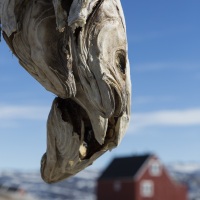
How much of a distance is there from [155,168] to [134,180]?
2.33 meters

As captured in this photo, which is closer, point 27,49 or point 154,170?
point 27,49

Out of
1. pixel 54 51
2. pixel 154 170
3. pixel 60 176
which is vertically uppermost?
pixel 54 51

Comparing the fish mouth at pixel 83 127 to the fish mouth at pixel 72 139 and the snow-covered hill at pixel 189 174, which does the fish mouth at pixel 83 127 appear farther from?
the snow-covered hill at pixel 189 174

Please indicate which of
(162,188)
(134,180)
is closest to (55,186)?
(162,188)

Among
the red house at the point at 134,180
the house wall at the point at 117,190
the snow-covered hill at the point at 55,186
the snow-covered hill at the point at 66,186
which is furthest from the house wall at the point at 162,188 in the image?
the snow-covered hill at the point at 55,186

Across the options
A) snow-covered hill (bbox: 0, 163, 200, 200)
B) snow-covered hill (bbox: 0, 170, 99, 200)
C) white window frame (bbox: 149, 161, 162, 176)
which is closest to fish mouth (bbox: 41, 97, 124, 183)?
white window frame (bbox: 149, 161, 162, 176)

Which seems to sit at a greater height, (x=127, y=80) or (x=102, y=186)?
(x=127, y=80)

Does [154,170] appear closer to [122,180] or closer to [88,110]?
[122,180]

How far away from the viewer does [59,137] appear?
60 centimetres

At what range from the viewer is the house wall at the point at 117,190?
33219 mm

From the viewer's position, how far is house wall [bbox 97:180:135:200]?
109 feet

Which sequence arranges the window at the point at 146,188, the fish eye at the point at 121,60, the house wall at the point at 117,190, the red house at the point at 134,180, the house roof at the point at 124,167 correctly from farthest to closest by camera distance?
the window at the point at 146,188 < the house roof at the point at 124,167 < the red house at the point at 134,180 < the house wall at the point at 117,190 < the fish eye at the point at 121,60

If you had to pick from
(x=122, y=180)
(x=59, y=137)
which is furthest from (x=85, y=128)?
(x=122, y=180)

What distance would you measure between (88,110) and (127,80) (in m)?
0.04
